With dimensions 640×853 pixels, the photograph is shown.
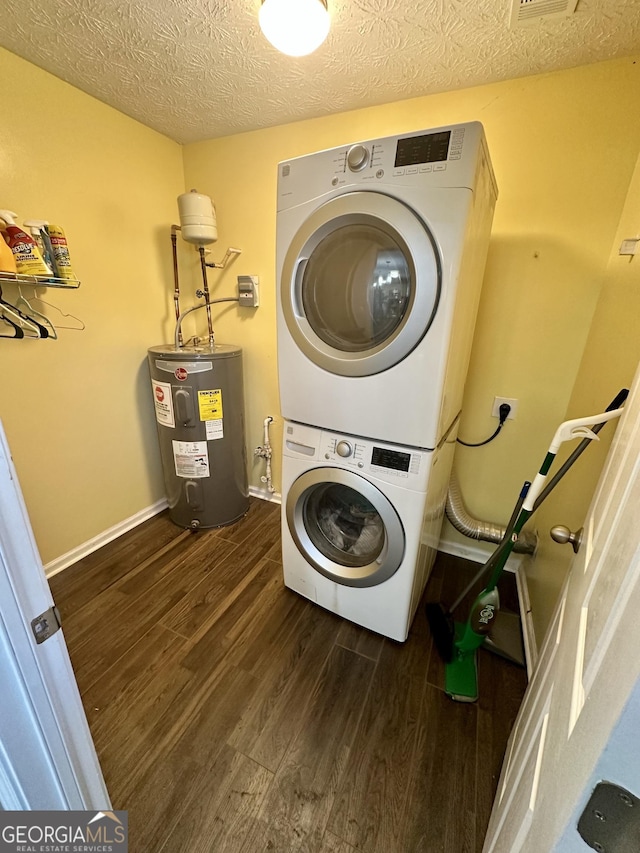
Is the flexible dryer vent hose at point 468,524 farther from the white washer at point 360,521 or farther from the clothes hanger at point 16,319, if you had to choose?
the clothes hanger at point 16,319

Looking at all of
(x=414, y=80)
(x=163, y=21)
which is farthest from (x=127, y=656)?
(x=414, y=80)

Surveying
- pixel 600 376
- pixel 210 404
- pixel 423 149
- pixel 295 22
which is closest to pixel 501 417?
pixel 600 376

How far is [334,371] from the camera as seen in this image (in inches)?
43.4

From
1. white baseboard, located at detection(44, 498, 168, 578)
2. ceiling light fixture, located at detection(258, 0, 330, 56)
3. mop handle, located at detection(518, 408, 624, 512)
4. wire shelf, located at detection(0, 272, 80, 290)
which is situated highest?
ceiling light fixture, located at detection(258, 0, 330, 56)

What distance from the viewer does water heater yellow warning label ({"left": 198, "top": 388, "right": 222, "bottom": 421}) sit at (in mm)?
1731

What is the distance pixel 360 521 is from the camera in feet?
4.45

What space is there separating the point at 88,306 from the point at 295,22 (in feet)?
4.43

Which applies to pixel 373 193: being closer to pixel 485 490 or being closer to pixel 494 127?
pixel 494 127

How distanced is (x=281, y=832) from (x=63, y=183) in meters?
2.36

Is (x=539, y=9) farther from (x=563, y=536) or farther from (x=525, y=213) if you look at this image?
(x=563, y=536)

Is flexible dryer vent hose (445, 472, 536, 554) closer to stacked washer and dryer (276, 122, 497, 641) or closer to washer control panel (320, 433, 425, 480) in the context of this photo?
stacked washer and dryer (276, 122, 497, 641)

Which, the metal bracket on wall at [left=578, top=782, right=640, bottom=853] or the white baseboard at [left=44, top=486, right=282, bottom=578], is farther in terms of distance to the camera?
the white baseboard at [left=44, top=486, right=282, bottom=578]

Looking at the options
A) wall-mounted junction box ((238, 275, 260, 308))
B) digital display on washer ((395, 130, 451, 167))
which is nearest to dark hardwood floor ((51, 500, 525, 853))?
wall-mounted junction box ((238, 275, 260, 308))

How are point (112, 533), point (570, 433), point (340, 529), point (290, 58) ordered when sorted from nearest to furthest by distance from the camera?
point (570, 433)
point (290, 58)
point (340, 529)
point (112, 533)
